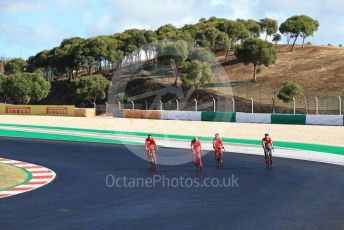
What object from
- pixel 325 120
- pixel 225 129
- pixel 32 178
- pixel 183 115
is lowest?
pixel 32 178

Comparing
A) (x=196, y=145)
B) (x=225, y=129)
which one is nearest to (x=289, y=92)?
(x=225, y=129)

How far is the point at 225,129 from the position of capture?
38.1 m

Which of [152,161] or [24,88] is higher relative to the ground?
[24,88]

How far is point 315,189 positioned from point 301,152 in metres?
10.1

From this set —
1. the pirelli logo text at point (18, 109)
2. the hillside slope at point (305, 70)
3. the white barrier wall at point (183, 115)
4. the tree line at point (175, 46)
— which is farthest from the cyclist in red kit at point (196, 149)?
the tree line at point (175, 46)

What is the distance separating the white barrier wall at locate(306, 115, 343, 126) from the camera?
3738 centimetres

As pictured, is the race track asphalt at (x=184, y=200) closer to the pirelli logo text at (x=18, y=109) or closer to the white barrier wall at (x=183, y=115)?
the white barrier wall at (x=183, y=115)

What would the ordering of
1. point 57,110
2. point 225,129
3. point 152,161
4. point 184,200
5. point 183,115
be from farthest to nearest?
point 57,110 → point 183,115 → point 225,129 → point 152,161 → point 184,200

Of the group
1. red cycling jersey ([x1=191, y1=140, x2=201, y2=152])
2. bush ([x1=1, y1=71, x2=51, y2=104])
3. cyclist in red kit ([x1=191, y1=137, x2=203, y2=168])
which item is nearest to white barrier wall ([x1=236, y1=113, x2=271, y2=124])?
cyclist in red kit ([x1=191, y1=137, x2=203, y2=168])

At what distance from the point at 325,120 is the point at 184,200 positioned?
27574 mm

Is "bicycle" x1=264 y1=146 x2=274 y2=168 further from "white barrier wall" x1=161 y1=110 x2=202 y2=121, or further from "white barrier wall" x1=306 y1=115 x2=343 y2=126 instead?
"white barrier wall" x1=161 y1=110 x2=202 y2=121

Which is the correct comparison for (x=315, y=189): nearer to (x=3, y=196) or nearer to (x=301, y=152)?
(x=3, y=196)

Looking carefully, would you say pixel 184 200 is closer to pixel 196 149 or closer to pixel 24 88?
pixel 196 149

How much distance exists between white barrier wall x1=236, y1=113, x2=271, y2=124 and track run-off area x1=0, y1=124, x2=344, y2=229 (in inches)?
712
